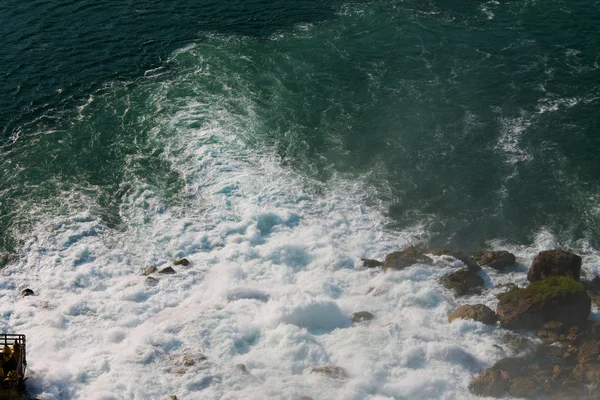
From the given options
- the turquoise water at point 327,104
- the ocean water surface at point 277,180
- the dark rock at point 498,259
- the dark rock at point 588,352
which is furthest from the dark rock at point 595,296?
the turquoise water at point 327,104

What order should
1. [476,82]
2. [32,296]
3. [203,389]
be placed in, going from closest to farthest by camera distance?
[203,389], [32,296], [476,82]

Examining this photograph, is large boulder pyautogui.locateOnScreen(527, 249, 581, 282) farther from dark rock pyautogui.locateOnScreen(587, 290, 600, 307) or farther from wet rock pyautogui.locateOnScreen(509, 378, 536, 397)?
wet rock pyautogui.locateOnScreen(509, 378, 536, 397)

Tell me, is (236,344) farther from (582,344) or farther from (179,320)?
(582,344)

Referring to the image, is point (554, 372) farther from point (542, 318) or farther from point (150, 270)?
point (150, 270)

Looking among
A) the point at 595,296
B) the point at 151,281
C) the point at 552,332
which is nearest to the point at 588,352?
the point at 552,332

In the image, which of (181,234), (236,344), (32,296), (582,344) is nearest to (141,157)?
(181,234)

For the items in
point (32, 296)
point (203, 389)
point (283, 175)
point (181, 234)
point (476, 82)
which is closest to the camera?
point (203, 389)

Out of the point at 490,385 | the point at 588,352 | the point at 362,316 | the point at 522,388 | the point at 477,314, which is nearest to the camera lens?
the point at 522,388

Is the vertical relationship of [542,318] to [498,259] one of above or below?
below
